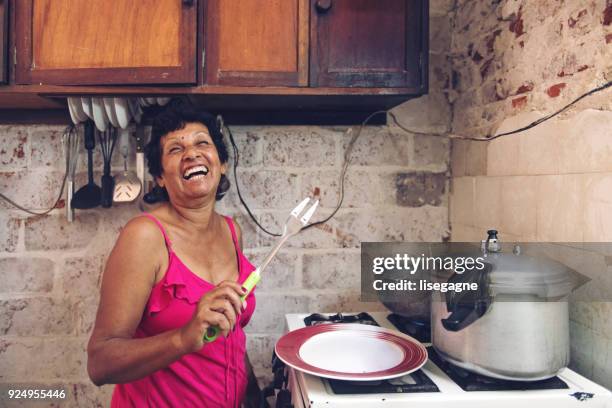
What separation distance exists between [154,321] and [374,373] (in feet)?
1.95

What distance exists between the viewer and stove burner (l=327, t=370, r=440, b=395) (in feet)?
3.04

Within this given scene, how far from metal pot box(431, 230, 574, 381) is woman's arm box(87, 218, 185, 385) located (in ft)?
2.10

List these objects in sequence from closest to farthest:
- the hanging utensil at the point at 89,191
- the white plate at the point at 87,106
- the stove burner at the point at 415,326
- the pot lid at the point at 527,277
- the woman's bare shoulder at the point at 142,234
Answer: the pot lid at the point at 527,277, the woman's bare shoulder at the point at 142,234, the stove burner at the point at 415,326, the white plate at the point at 87,106, the hanging utensil at the point at 89,191

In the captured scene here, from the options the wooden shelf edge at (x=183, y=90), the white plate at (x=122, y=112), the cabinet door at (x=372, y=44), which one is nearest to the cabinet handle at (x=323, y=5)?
the cabinet door at (x=372, y=44)

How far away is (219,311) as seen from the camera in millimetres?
934

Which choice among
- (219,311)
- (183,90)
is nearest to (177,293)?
(219,311)

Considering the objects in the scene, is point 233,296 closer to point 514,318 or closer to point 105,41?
point 514,318

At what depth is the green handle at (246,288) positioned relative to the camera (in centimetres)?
93

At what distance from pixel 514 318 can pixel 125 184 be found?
138 centimetres

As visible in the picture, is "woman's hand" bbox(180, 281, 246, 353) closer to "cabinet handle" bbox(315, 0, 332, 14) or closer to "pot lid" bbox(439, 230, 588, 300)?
"pot lid" bbox(439, 230, 588, 300)

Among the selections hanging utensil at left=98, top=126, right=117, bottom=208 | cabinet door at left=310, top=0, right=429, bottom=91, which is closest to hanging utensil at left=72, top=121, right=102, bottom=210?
hanging utensil at left=98, top=126, right=117, bottom=208

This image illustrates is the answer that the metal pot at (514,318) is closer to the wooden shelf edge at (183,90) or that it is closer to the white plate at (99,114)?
the wooden shelf edge at (183,90)

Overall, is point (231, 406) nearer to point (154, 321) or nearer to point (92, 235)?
point (154, 321)

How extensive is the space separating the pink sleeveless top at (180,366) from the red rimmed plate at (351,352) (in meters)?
0.25
